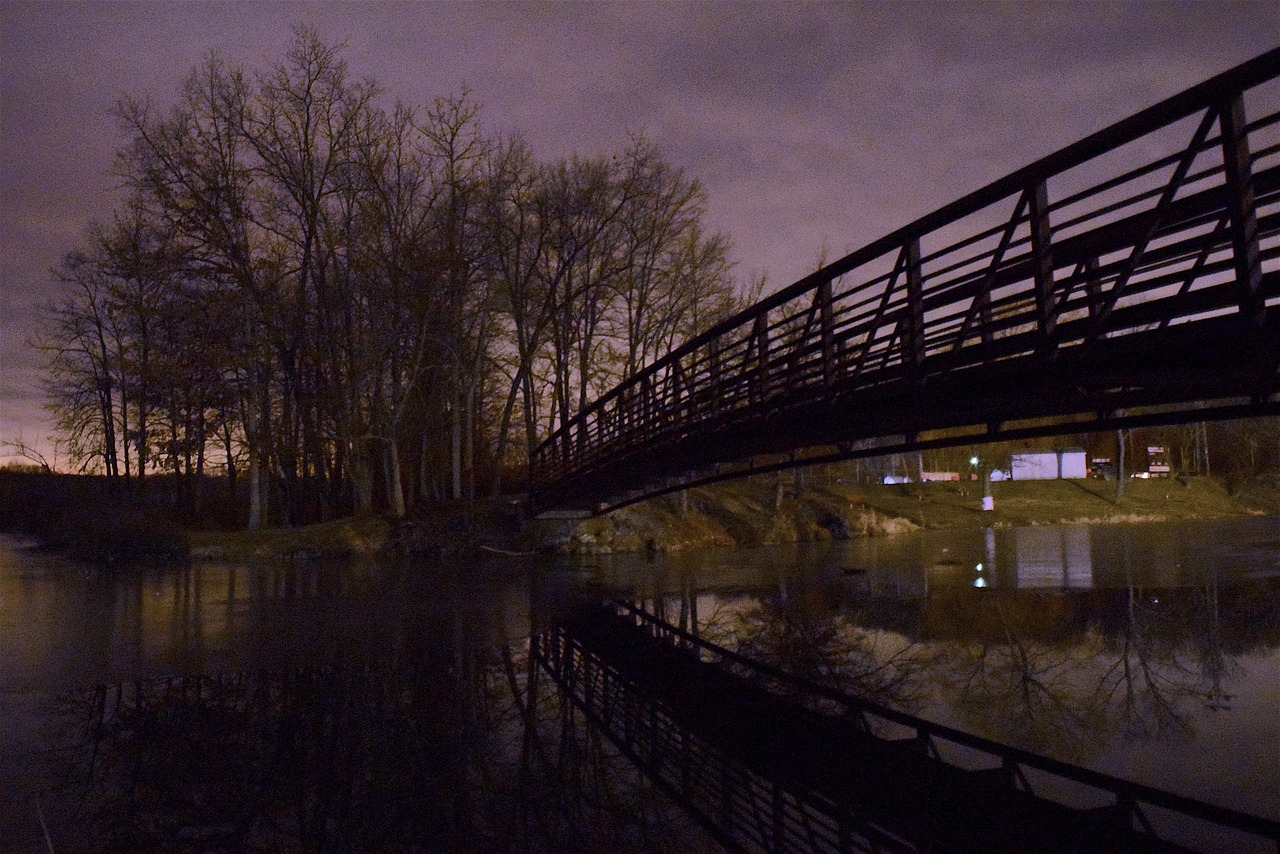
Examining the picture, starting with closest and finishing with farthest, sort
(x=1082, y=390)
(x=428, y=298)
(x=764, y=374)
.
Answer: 1. (x=1082, y=390)
2. (x=764, y=374)
3. (x=428, y=298)

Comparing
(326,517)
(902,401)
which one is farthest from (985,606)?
(326,517)

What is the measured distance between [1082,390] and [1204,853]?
17.6 feet

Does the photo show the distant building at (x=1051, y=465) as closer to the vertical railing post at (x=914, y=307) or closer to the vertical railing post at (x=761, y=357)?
the vertical railing post at (x=761, y=357)

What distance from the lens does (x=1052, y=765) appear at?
6562 mm

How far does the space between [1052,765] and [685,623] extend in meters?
7.38

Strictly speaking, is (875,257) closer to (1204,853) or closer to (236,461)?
(1204,853)

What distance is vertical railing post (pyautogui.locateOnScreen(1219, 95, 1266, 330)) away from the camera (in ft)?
24.1

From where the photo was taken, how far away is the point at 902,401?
11930 mm

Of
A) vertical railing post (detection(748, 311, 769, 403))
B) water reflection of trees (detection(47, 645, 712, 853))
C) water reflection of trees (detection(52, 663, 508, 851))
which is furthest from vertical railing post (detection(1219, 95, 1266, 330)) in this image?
vertical railing post (detection(748, 311, 769, 403))

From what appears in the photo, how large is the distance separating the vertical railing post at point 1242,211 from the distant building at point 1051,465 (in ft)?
190

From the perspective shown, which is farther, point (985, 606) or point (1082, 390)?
point (985, 606)

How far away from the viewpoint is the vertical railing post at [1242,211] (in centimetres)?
733

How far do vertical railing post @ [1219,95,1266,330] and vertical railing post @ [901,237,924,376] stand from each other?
4.05m

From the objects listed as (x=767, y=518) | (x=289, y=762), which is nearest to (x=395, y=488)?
(x=767, y=518)
